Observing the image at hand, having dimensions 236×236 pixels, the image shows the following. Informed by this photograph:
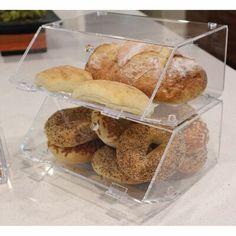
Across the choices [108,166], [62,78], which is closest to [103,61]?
[62,78]

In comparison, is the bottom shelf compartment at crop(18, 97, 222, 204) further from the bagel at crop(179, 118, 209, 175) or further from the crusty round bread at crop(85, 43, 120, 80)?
the crusty round bread at crop(85, 43, 120, 80)

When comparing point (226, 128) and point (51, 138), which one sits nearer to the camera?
point (51, 138)

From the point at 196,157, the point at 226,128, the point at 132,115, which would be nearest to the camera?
the point at 132,115

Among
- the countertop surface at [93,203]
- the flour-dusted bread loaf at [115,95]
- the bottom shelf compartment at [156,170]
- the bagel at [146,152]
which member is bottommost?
the countertop surface at [93,203]

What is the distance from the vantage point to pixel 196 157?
2.52 ft

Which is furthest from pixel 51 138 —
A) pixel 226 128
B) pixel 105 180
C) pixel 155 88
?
pixel 226 128

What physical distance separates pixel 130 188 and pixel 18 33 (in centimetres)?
85

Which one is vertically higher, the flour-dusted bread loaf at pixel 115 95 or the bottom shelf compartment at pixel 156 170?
the flour-dusted bread loaf at pixel 115 95

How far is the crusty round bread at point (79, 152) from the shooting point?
774mm

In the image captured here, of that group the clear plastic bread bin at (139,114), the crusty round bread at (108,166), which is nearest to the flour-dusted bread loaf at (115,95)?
the clear plastic bread bin at (139,114)

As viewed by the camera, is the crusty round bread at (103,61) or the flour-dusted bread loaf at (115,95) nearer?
the flour-dusted bread loaf at (115,95)

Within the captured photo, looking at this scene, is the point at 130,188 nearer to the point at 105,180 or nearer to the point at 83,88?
the point at 105,180

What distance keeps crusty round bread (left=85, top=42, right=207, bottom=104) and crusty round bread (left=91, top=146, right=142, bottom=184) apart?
0.13 meters

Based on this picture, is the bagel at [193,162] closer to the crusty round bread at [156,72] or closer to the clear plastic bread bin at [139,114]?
the clear plastic bread bin at [139,114]
